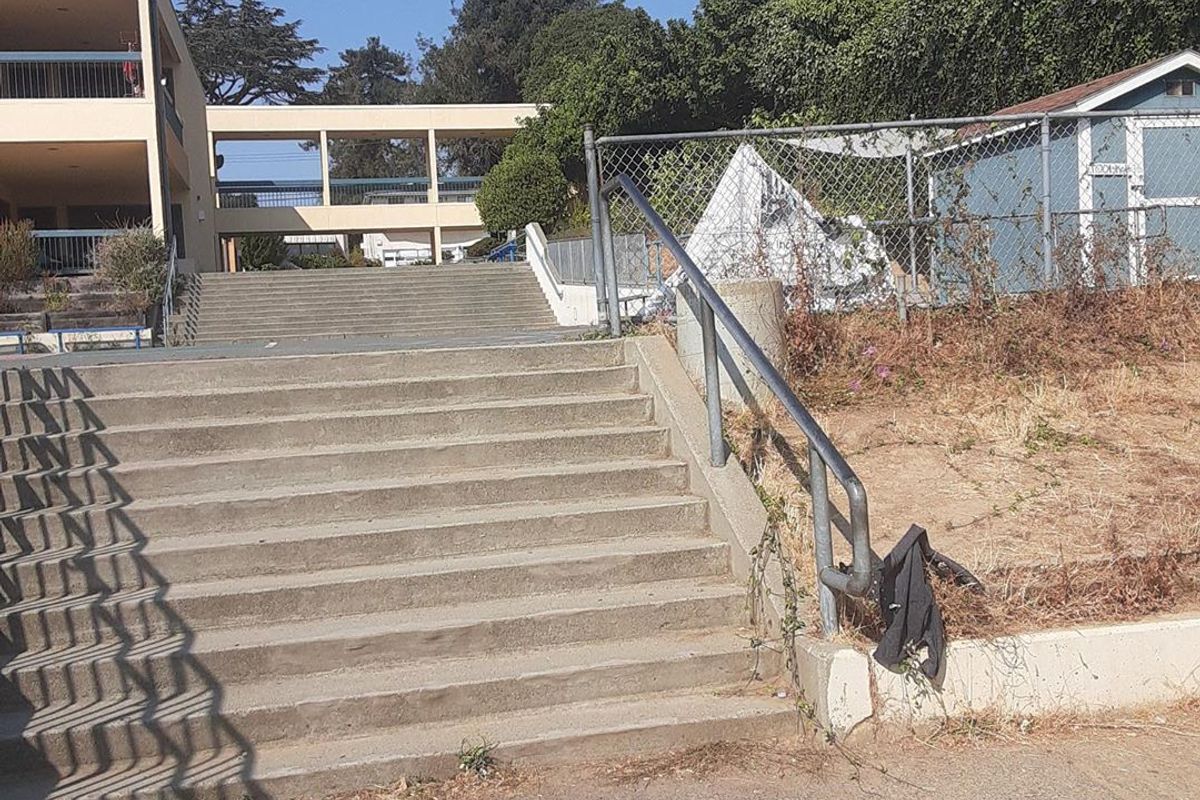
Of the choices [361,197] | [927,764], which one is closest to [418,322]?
[927,764]

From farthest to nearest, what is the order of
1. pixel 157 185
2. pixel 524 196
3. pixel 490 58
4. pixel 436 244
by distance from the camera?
pixel 490 58
pixel 436 244
pixel 524 196
pixel 157 185

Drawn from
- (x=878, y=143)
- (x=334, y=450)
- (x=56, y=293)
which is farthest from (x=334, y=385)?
(x=56, y=293)

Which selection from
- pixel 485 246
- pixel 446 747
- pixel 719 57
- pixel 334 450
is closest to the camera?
pixel 446 747

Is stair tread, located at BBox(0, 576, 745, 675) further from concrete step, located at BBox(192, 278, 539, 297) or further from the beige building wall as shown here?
the beige building wall

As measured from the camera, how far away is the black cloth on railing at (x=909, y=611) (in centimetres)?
381

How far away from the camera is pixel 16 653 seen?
161 inches

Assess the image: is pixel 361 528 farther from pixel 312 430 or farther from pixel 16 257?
pixel 16 257

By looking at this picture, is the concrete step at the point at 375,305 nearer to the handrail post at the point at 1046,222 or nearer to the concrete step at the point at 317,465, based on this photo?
the handrail post at the point at 1046,222

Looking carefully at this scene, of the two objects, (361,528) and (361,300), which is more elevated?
(361,300)

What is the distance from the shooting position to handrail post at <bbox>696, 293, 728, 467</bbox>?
4.89 meters

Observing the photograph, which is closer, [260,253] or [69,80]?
[69,80]

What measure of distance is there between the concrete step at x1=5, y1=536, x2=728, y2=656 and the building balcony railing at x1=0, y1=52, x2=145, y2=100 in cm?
1960

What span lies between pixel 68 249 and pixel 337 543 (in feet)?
63.7

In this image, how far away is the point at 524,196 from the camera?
29594 millimetres
